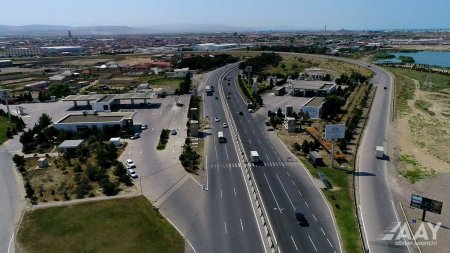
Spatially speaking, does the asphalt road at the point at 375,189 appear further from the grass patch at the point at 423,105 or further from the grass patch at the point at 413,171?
the grass patch at the point at 423,105

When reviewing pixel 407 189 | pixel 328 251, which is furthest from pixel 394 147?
pixel 328 251

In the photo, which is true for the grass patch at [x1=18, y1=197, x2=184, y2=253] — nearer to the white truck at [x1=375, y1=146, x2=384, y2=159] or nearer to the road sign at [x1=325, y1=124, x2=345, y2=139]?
the road sign at [x1=325, y1=124, x2=345, y2=139]

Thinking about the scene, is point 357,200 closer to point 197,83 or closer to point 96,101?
point 96,101

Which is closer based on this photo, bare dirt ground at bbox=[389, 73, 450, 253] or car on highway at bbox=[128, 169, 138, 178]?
bare dirt ground at bbox=[389, 73, 450, 253]

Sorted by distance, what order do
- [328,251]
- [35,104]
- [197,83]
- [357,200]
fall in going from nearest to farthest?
[328,251]
[357,200]
[35,104]
[197,83]

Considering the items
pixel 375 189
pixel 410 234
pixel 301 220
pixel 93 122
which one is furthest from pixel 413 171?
pixel 93 122

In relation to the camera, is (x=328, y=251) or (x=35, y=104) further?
(x=35, y=104)

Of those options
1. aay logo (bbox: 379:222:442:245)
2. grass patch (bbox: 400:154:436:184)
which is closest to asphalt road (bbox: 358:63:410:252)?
aay logo (bbox: 379:222:442:245)

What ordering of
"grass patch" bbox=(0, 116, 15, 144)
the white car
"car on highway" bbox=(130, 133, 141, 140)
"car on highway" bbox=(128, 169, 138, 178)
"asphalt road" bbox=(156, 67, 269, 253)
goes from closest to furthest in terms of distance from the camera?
"asphalt road" bbox=(156, 67, 269, 253) < "car on highway" bbox=(128, 169, 138, 178) < the white car < "car on highway" bbox=(130, 133, 141, 140) < "grass patch" bbox=(0, 116, 15, 144)

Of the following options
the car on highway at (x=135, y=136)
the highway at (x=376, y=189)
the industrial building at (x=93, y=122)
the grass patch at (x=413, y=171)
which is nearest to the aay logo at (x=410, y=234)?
the highway at (x=376, y=189)
